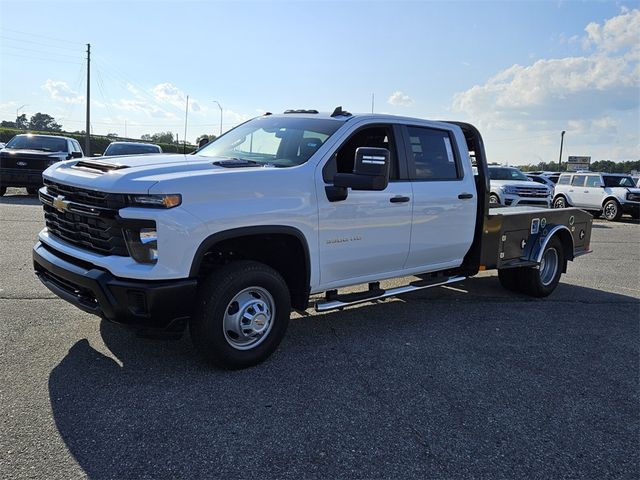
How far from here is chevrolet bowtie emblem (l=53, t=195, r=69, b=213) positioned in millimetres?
3836

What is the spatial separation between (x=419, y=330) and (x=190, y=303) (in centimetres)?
252

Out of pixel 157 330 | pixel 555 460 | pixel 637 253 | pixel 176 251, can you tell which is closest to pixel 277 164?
pixel 176 251

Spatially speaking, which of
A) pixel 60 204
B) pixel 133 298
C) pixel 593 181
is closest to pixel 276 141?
pixel 60 204

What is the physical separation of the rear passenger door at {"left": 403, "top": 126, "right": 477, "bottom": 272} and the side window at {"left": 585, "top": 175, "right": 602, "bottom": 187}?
56.8ft

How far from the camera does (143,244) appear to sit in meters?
3.43

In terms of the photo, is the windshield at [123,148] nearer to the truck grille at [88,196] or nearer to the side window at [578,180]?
the truck grille at [88,196]

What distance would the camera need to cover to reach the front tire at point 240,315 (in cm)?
371

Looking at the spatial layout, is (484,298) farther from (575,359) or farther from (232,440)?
(232,440)

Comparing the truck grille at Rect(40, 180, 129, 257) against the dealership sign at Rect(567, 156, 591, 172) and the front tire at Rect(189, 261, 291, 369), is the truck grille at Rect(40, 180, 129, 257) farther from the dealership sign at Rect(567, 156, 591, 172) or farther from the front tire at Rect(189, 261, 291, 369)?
the dealership sign at Rect(567, 156, 591, 172)

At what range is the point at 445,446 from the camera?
10.2ft

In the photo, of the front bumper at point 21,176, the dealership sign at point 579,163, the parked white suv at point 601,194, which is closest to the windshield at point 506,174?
the parked white suv at point 601,194

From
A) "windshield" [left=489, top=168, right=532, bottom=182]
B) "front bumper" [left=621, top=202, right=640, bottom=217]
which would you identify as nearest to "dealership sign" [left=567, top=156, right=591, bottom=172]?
"front bumper" [left=621, top=202, right=640, bottom=217]

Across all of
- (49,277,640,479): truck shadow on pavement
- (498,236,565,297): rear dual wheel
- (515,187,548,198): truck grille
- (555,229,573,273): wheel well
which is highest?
(515,187,548,198): truck grille

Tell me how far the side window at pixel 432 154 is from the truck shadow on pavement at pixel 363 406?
1571 mm
